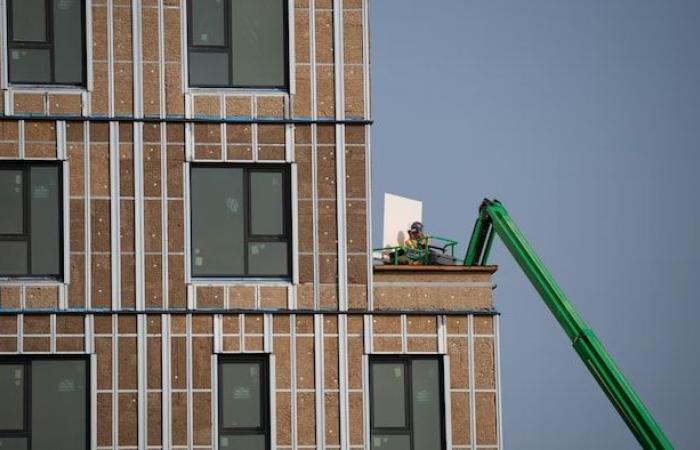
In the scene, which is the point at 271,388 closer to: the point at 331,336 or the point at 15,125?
the point at 331,336

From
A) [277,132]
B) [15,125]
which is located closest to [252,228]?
[277,132]

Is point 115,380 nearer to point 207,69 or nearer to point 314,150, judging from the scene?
point 314,150

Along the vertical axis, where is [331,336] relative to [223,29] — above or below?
below

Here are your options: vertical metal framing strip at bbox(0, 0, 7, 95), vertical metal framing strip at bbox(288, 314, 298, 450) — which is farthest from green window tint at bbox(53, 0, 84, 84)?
vertical metal framing strip at bbox(288, 314, 298, 450)

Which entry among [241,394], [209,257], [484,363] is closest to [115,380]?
[241,394]

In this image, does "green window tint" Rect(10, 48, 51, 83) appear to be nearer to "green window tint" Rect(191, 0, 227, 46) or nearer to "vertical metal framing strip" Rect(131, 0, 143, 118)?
"vertical metal framing strip" Rect(131, 0, 143, 118)

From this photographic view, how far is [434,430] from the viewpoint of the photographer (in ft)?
166

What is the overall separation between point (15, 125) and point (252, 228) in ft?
18.9

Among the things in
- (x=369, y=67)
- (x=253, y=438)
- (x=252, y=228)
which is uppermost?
(x=369, y=67)

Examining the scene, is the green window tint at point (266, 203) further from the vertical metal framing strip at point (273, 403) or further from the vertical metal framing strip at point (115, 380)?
the vertical metal framing strip at point (115, 380)

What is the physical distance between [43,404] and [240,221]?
19.6ft

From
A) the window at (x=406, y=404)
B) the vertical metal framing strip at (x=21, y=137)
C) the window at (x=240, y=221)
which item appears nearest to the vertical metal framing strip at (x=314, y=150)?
the window at (x=240, y=221)

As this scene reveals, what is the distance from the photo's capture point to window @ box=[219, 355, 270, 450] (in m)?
50.1

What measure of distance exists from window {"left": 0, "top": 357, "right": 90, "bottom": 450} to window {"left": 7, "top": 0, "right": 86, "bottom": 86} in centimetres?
644
